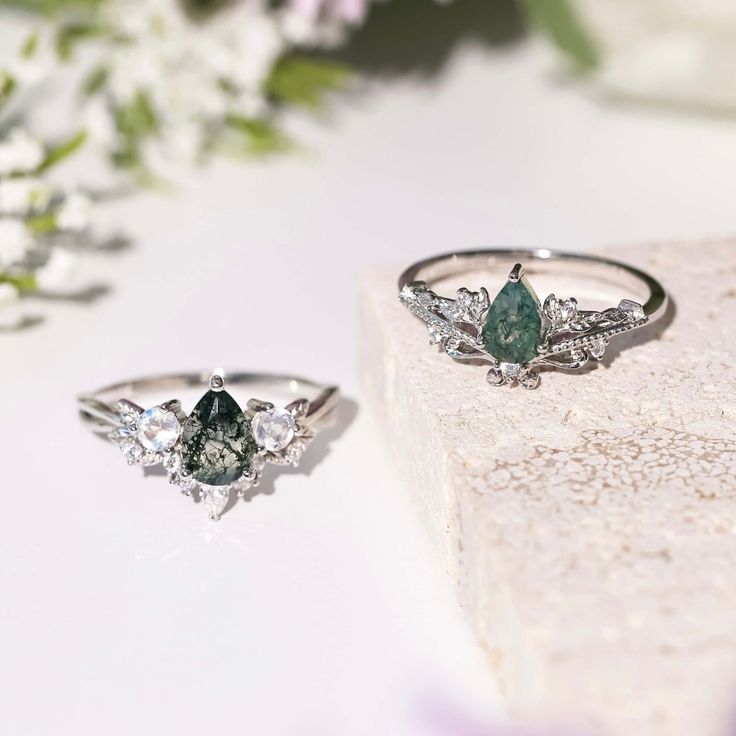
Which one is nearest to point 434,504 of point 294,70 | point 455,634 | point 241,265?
point 455,634

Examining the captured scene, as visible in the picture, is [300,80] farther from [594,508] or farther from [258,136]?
[594,508]

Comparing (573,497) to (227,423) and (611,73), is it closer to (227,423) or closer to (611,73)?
(227,423)

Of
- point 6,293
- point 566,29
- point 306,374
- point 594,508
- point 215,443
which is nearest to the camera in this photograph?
point 594,508

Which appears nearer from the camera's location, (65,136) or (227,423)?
(227,423)

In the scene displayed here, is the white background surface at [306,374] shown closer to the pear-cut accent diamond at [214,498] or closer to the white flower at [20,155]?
the pear-cut accent diamond at [214,498]

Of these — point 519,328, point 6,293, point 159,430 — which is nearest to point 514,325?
point 519,328

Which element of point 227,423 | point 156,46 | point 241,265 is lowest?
point 241,265
